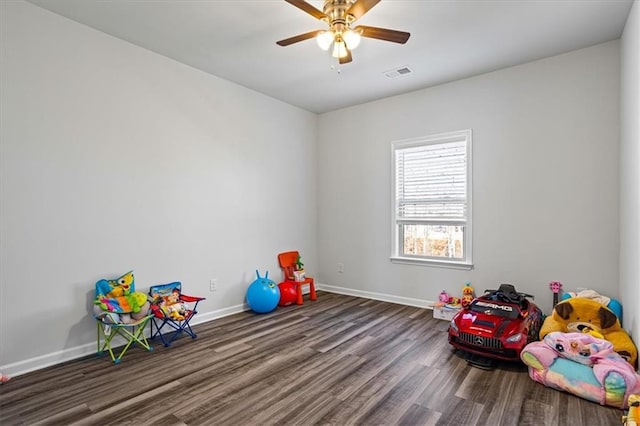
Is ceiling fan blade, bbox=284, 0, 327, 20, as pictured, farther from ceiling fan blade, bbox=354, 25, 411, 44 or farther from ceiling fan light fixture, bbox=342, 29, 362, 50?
ceiling fan blade, bbox=354, 25, 411, 44

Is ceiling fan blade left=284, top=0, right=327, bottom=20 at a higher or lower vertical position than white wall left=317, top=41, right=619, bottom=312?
Result: higher

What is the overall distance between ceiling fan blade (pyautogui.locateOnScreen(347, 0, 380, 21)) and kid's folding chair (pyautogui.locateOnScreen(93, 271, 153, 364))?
2.95 m

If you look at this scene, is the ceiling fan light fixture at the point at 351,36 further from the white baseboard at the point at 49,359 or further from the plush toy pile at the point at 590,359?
the white baseboard at the point at 49,359

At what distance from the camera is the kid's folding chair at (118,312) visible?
2938 millimetres

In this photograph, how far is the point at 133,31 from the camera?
10.4 feet

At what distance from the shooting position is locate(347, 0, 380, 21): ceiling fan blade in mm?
2234

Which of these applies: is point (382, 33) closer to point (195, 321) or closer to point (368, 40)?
point (368, 40)

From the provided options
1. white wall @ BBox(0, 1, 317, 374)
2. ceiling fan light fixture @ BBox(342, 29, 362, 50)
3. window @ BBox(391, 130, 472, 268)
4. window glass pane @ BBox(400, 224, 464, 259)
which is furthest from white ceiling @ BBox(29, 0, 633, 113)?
window glass pane @ BBox(400, 224, 464, 259)

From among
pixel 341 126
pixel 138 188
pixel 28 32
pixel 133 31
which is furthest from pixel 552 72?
pixel 28 32

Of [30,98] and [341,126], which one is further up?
[341,126]

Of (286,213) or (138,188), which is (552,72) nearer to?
(286,213)

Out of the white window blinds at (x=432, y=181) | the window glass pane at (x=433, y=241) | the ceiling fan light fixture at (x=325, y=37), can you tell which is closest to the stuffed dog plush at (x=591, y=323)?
the window glass pane at (x=433, y=241)

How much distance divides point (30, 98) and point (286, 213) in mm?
3162

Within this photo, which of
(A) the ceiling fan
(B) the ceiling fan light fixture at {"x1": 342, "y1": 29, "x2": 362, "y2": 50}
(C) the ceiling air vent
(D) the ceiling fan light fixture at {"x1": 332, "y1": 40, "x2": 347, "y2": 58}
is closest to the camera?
(A) the ceiling fan
